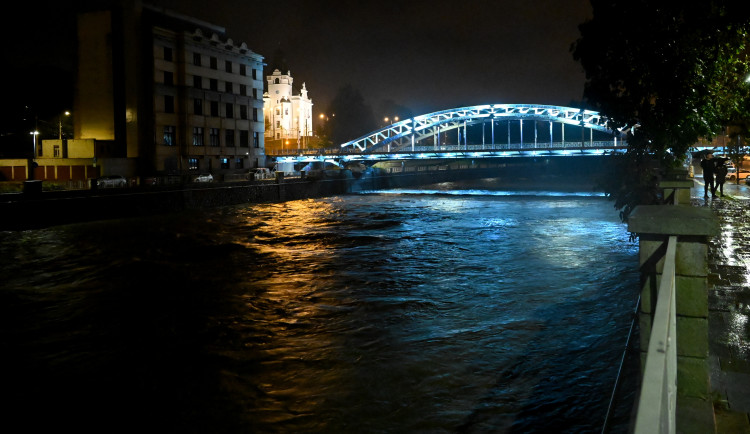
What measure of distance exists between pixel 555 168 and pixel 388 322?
99.3 m

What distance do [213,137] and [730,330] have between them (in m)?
62.8

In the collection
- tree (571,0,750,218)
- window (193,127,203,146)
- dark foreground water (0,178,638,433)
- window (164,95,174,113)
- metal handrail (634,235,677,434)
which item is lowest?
dark foreground water (0,178,638,433)

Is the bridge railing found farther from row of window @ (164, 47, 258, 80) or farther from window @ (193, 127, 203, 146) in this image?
window @ (193, 127, 203, 146)

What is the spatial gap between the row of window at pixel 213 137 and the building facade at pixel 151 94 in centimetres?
11

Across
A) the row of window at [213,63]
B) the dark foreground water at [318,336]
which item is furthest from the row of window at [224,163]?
the dark foreground water at [318,336]

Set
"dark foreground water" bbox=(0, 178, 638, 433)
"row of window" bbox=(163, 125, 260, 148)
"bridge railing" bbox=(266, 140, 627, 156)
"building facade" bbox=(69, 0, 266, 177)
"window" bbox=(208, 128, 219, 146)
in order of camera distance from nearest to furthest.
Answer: "dark foreground water" bbox=(0, 178, 638, 433) → "building facade" bbox=(69, 0, 266, 177) → "row of window" bbox=(163, 125, 260, 148) → "window" bbox=(208, 128, 219, 146) → "bridge railing" bbox=(266, 140, 627, 156)

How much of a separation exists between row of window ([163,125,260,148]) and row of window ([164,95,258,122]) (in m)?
1.61

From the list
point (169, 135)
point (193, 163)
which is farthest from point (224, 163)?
point (169, 135)

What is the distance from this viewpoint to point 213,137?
64812 millimetres

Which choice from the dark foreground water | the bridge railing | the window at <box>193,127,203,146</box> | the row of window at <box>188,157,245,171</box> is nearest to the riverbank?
the dark foreground water

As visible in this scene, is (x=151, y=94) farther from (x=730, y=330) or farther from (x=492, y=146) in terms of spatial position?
(x=730, y=330)

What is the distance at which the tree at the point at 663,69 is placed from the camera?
382 inches

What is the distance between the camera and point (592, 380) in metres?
7.12

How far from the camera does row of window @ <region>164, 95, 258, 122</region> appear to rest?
59.9 m
